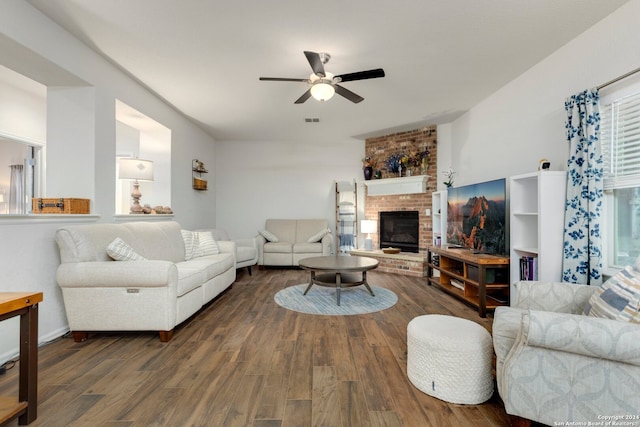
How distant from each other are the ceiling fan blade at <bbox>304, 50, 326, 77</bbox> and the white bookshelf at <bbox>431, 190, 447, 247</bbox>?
2854mm

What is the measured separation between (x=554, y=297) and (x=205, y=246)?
3794 millimetres

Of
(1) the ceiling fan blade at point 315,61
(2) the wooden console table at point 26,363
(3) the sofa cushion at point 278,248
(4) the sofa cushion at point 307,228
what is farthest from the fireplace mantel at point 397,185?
(2) the wooden console table at point 26,363

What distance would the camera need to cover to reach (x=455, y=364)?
64.2 inches

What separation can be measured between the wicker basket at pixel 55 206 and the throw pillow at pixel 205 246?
4.80 feet

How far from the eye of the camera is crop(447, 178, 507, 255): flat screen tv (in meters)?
3.24

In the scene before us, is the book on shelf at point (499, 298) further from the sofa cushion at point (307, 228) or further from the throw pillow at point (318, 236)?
the sofa cushion at point (307, 228)

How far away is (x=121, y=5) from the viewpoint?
7.22ft

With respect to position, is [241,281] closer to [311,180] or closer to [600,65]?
[311,180]

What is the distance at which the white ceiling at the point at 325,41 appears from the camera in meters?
2.23

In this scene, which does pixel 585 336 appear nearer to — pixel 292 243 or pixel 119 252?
pixel 119 252

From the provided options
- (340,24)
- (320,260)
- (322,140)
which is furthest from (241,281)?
(340,24)

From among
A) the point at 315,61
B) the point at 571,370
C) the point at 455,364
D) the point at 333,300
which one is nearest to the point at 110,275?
the point at 333,300

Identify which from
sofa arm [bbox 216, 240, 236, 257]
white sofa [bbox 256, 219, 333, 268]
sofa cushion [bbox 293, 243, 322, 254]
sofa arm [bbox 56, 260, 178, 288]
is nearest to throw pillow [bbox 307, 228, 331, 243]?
white sofa [bbox 256, 219, 333, 268]

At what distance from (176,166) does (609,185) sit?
5.19 m
